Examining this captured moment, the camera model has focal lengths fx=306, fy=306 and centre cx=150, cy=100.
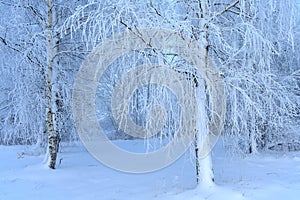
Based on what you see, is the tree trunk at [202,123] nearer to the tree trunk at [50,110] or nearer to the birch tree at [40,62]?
the birch tree at [40,62]

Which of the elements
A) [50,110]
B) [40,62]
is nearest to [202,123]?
[50,110]

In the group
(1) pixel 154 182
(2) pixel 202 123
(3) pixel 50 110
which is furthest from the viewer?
(3) pixel 50 110

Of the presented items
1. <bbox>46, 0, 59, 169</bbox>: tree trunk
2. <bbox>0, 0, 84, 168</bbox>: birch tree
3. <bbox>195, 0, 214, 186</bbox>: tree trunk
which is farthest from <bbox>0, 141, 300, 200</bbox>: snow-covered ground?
<bbox>0, 0, 84, 168</bbox>: birch tree

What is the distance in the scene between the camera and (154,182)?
5.80 meters

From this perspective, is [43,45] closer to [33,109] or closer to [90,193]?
[33,109]

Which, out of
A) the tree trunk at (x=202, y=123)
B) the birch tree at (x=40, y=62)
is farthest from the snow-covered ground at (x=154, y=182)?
the birch tree at (x=40, y=62)

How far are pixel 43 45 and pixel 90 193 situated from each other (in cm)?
403

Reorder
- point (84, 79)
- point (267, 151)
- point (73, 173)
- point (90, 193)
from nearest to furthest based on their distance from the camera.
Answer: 1. point (90, 193)
2. point (73, 173)
3. point (84, 79)
4. point (267, 151)

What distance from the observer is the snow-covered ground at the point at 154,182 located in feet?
14.9

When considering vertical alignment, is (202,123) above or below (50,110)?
below

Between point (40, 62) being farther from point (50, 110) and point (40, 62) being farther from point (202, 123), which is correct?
point (202, 123)

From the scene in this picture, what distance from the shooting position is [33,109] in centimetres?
855

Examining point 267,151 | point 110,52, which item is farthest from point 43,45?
point 267,151

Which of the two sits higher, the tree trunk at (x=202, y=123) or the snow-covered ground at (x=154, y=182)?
the tree trunk at (x=202, y=123)
